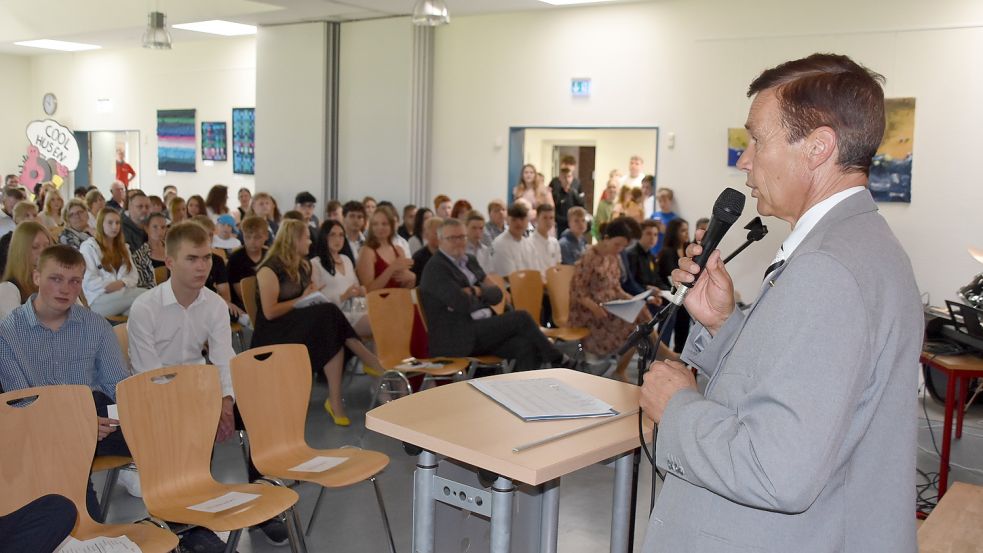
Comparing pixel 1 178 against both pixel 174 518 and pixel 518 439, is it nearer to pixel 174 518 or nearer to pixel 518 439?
pixel 174 518

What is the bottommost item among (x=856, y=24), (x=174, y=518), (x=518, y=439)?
(x=174, y=518)

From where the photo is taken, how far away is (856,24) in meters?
8.34

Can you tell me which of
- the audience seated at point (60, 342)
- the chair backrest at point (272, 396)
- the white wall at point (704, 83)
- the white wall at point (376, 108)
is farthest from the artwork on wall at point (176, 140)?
the chair backrest at point (272, 396)

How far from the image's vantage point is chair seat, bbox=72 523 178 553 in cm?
254

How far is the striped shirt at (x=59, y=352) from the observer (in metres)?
3.36

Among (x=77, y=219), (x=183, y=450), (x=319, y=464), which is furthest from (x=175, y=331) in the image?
(x=77, y=219)

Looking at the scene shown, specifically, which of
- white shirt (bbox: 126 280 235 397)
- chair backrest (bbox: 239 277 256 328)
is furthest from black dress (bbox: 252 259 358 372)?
white shirt (bbox: 126 280 235 397)

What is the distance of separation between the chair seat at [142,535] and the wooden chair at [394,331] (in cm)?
252

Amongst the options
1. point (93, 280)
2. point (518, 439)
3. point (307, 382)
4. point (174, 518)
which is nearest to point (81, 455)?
point (174, 518)

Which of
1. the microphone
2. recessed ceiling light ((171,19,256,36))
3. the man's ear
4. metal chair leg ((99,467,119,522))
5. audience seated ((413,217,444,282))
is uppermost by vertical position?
recessed ceiling light ((171,19,256,36))

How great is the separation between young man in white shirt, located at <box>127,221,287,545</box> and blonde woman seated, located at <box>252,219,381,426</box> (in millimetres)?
1201

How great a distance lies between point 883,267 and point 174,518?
2373mm

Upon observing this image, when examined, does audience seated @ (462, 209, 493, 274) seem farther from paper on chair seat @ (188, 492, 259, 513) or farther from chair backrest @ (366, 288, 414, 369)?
paper on chair seat @ (188, 492, 259, 513)

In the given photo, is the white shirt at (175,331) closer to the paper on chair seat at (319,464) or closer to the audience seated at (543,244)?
the paper on chair seat at (319,464)
